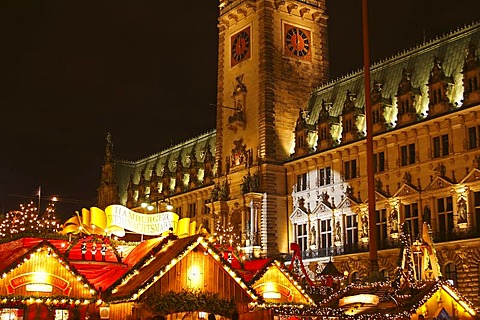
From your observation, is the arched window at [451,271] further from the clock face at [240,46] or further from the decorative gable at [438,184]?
the clock face at [240,46]

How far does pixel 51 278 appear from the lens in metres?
19.6

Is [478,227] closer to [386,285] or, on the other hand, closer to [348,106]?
[348,106]

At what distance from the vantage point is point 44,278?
19.6m

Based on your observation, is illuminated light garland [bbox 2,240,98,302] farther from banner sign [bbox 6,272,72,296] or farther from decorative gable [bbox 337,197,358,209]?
decorative gable [bbox 337,197,358,209]

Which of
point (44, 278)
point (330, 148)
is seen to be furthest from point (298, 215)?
point (44, 278)

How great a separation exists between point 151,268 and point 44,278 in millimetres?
3013

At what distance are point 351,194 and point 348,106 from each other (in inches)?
274

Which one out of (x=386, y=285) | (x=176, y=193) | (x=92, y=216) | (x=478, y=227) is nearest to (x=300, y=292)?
(x=386, y=285)

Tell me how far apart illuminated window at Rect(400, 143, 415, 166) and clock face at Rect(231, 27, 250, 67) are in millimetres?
18984

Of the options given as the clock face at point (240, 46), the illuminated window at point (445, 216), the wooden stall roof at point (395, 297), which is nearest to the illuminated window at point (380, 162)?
the illuminated window at point (445, 216)

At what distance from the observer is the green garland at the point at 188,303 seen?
1909 cm

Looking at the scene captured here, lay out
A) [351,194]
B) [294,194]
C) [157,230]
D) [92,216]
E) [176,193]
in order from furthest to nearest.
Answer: [176,193]
[294,194]
[351,194]
[157,230]
[92,216]

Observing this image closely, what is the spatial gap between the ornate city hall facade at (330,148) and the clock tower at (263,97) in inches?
4.0

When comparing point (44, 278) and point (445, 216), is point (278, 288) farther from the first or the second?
point (445, 216)
